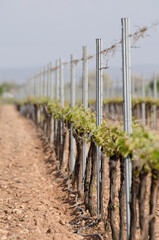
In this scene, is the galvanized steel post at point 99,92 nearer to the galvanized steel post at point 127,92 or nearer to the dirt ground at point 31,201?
the dirt ground at point 31,201

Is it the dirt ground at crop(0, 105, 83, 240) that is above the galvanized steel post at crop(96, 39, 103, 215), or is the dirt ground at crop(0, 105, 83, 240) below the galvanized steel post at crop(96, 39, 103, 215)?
below

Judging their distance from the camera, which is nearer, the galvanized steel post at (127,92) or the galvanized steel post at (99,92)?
the galvanized steel post at (127,92)

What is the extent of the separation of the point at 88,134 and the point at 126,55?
1797 mm

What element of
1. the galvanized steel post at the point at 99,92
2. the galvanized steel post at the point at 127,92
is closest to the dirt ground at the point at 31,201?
the galvanized steel post at the point at 99,92

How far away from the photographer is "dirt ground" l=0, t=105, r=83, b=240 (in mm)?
4781

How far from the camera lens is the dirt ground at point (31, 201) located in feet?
15.7

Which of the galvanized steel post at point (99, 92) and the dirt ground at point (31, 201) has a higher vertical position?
the galvanized steel post at point (99, 92)

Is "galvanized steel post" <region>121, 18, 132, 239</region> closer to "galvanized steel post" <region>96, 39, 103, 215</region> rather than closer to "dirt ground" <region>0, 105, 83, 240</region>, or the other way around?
"dirt ground" <region>0, 105, 83, 240</region>

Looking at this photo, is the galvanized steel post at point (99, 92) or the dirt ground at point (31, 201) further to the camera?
the galvanized steel post at point (99, 92)

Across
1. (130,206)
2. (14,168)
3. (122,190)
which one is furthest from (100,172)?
(14,168)

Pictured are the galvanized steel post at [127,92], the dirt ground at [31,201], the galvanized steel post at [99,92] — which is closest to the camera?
the galvanized steel post at [127,92]

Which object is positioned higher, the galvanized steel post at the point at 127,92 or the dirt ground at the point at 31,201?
the galvanized steel post at the point at 127,92

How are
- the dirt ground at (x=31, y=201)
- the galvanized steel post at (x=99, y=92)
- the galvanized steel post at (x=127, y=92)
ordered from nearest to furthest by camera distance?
the galvanized steel post at (x=127, y=92) < the dirt ground at (x=31, y=201) < the galvanized steel post at (x=99, y=92)

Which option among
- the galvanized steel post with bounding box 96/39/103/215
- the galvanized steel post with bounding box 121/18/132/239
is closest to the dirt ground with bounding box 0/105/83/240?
the galvanized steel post with bounding box 96/39/103/215
